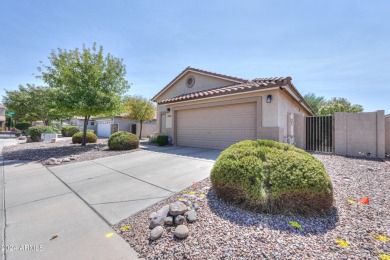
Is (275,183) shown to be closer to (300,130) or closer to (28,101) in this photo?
(300,130)

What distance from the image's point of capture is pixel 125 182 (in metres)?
4.67

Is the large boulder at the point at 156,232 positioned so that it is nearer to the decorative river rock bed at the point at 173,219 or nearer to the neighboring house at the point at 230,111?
the decorative river rock bed at the point at 173,219

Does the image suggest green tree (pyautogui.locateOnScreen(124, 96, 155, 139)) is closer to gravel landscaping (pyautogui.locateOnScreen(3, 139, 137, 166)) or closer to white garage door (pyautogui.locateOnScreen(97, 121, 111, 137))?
white garage door (pyautogui.locateOnScreen(97, 121, 111, 137))

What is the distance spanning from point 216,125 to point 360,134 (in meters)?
6.65

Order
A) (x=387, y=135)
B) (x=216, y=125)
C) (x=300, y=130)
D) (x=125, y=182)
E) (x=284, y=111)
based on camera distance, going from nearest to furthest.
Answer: (x=125, y=182)
(x=387, y=135)
(x=284, y=111)
(x=300, y=130)
(x=216, y=125)

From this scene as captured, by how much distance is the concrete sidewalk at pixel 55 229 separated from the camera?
7.13 feet

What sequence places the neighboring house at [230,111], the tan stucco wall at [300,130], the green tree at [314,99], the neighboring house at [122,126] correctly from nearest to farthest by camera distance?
1. the neighboring house at [230,111]
2. the tan stucco wall at [300,130]
3. the neighboring house at [122,126]
4. the green tree at [314,99]

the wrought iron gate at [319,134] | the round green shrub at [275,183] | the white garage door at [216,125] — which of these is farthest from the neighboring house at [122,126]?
the round green shrub at [275,183]

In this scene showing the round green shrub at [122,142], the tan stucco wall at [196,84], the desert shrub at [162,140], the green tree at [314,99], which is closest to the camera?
the round green shrub at [122,142]

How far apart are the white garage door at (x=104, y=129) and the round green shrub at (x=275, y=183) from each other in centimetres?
2489

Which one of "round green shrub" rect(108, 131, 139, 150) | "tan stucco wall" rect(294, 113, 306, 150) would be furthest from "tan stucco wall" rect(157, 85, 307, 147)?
→ "round green shrub" rect(108, 131, 139, 150)

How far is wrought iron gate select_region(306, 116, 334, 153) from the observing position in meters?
8.58

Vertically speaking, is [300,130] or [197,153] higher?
[300,130]

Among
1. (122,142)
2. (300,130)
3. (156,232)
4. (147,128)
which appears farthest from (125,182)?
(147,128)
